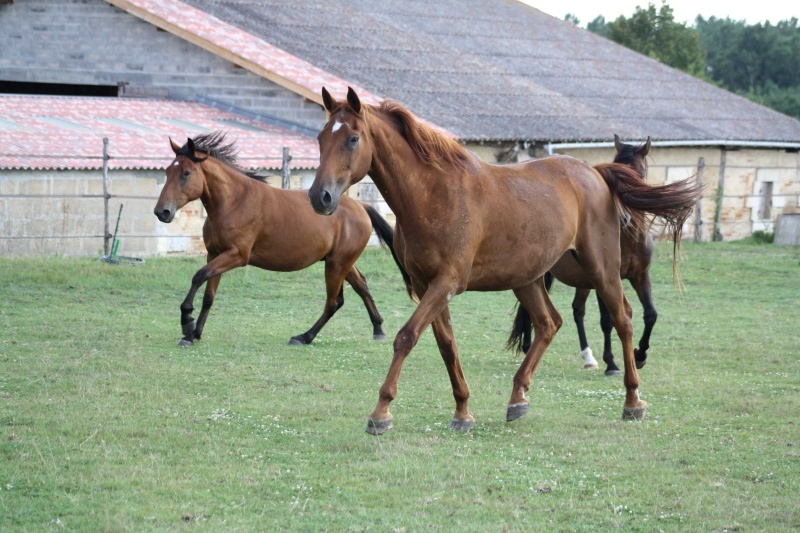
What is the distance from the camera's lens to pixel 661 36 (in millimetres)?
55062

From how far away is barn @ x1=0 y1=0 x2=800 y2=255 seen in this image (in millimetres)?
18359

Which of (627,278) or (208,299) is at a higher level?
(627,278)

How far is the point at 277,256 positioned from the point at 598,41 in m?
31.0

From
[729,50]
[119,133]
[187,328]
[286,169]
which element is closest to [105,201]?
[286,169]

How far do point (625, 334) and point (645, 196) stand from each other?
1.06 m

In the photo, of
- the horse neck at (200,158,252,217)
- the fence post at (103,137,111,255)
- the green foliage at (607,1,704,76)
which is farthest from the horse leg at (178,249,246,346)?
the green foliage at (607,1,704,76)

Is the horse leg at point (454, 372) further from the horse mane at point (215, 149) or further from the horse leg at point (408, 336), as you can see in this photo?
the horse mane at point (215, 149)

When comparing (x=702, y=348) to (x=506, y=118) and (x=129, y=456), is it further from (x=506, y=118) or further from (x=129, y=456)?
(x=506, y=118)

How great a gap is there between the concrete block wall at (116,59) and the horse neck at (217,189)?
12715 millimetres

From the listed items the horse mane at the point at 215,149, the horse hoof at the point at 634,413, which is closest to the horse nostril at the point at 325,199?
the horse hoof at the point at 634,413

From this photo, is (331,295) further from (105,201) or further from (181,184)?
(105,201)

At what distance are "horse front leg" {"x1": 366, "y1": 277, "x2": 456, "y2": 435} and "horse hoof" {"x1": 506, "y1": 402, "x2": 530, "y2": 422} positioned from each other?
999 mm

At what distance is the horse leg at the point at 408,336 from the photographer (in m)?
6.73

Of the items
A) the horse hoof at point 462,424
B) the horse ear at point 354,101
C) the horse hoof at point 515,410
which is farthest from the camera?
the horse hoof at point 515,410
